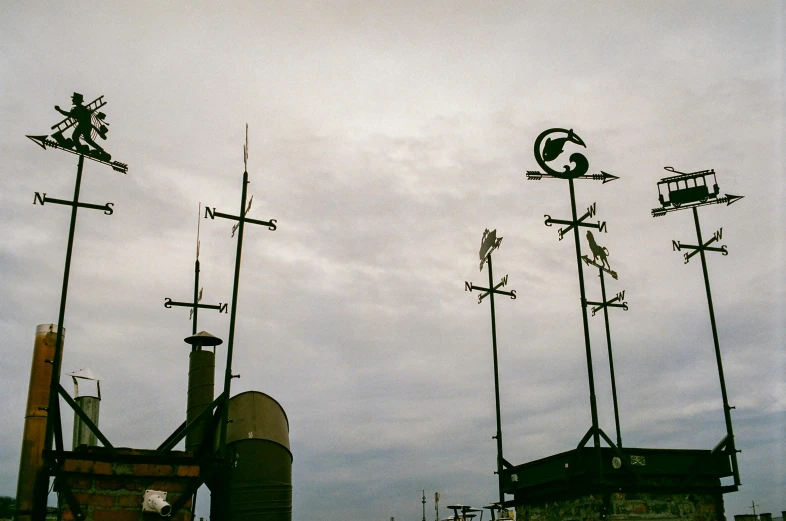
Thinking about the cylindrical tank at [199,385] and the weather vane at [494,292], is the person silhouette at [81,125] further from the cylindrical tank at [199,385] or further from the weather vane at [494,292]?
the weather vane at [494,292]

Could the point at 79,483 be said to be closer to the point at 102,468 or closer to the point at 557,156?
the point at 102,468

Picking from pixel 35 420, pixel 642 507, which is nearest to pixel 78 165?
pixel 35 420

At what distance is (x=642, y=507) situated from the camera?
38.8ft

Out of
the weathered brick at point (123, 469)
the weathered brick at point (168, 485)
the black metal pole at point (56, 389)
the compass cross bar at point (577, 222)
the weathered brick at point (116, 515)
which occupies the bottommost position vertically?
the weathered brick at point (116, 515)

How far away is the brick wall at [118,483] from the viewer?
368 inches

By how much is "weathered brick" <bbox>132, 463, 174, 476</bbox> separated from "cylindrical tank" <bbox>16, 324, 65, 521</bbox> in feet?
Result: 20.9

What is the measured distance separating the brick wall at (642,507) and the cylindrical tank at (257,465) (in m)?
4.89

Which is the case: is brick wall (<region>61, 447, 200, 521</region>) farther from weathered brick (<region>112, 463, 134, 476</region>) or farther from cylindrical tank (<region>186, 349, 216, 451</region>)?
cylindrical tank (<region>186, 349, 216, 451</region>)

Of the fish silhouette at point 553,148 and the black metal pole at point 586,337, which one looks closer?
the black metal pole at point 586,337

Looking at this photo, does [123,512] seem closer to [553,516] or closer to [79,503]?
[79,503]

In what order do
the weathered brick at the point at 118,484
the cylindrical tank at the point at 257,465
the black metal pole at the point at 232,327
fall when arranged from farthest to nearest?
the cylindrical tank at the point at 257,465
the black metal pole at the point at 232,327
the weathered brick at the point at 118,484

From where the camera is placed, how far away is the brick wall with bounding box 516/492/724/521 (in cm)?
1166

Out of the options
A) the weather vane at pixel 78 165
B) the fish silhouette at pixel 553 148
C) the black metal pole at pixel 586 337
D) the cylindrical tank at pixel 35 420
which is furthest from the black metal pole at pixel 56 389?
the fish silhouette at pixel 553 148

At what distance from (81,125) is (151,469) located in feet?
18.5
